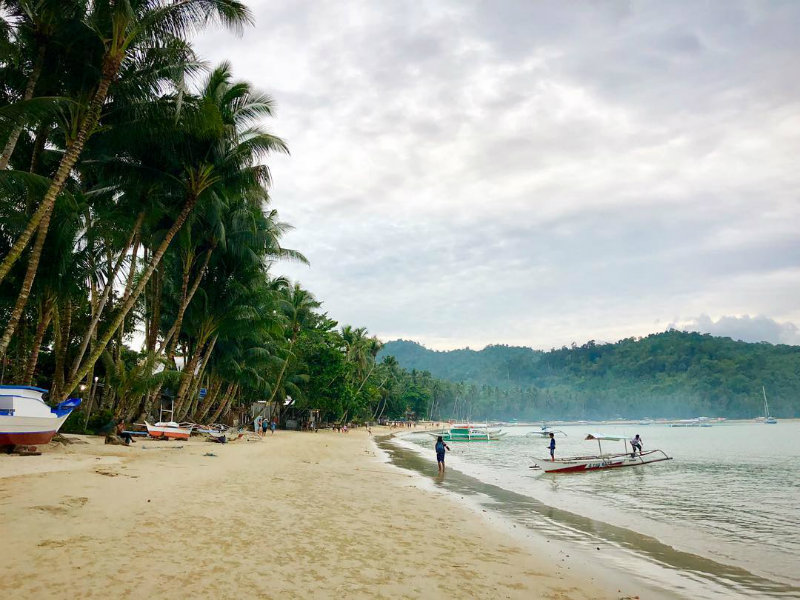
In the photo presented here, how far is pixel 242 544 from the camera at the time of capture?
6.94 metres

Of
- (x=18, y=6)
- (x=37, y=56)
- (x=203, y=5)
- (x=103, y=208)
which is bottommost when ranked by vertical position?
(x=103, y=208)

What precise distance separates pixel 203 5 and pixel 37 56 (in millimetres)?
4893

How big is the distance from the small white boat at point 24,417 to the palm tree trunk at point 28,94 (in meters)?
6.00

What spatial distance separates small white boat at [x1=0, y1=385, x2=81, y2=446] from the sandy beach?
1.18 m

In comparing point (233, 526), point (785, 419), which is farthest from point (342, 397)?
point (785, 419)

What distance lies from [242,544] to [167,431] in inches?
784

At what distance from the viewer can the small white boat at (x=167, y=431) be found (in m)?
23.3

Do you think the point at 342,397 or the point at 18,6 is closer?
the point at 18,6

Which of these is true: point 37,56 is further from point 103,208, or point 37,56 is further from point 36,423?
point 36,423

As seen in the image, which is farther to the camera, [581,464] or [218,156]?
[581,464]

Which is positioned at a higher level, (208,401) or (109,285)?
(109,285)

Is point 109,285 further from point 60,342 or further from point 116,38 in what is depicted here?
point 116,38

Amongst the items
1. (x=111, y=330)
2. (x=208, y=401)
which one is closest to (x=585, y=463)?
(x=111, y=330)

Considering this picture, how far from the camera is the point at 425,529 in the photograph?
9359mm
